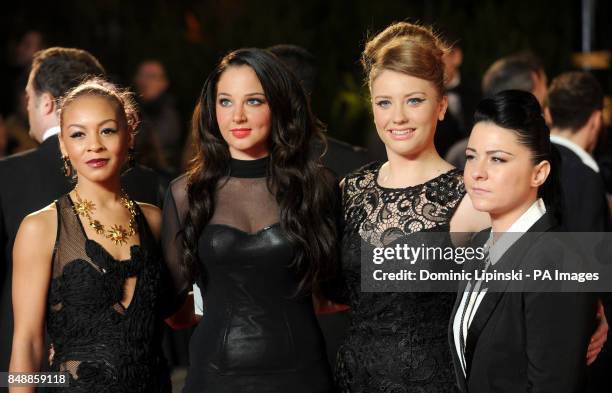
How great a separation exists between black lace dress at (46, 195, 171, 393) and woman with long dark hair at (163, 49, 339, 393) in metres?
0.23

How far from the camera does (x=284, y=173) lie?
3.31 meters

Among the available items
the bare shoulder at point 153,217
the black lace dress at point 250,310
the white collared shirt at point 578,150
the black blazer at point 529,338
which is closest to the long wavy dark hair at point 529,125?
the black blazer at point 529,338

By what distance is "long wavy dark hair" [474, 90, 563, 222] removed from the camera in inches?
107

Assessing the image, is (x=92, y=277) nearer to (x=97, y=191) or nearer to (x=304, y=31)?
(x=97, y=191)

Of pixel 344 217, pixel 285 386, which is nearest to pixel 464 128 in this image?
pixel 344 217

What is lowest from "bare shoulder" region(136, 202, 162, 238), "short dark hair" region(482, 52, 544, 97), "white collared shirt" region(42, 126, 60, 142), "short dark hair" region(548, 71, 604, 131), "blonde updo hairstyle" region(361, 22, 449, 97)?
"bare shoulder" region(136, 202, 162, 238)

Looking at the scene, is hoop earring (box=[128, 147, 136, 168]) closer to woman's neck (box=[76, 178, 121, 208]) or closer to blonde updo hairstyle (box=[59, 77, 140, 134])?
blonde updo hairstyle (box=[59, 77, 140, 134])

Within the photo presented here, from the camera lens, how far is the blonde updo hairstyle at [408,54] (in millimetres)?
3217

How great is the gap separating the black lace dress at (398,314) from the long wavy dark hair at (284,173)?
12 cm

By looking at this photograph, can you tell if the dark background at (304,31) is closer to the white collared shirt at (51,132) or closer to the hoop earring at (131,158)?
the white collared shirt at (51,132)

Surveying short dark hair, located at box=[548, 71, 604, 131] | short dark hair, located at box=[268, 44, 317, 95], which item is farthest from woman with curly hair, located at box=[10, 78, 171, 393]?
short dark hair, located at box=[548, 71, 604, 131]

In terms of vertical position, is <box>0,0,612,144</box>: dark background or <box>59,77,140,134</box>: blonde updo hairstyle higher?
<box>0,0,612,144</box>: dark background

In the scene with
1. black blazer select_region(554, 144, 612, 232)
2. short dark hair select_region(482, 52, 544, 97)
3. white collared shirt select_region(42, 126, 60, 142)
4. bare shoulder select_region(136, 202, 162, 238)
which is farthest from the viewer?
short dark hair select_region(482, 52, 544, 97)

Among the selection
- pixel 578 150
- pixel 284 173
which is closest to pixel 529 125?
pixel 284 173
